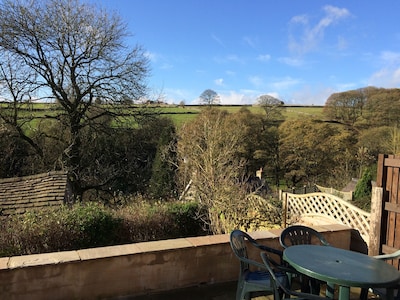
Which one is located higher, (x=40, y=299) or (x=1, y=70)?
(x=1, y=70)

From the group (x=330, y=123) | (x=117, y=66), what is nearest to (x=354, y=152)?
(x=330, y=123)

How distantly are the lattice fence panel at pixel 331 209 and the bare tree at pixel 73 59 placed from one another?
7957 mm

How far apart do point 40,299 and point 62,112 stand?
12.7 m

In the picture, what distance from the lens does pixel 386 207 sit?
394cm

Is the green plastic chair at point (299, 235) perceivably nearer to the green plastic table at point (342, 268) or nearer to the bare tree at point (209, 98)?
the green plastic table at point (342, 268)

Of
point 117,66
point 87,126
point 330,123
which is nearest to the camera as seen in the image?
point 117,66

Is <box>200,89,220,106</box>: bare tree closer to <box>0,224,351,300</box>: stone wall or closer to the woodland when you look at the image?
the woodland

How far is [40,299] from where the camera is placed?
2.81 meters

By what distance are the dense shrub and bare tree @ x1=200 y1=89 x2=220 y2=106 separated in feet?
89.9

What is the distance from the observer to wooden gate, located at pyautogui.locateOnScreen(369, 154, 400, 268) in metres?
3.86

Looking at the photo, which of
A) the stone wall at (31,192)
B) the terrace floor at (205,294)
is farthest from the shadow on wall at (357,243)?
the stone wall at (31,192)

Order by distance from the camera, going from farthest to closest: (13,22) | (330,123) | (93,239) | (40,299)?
(330,123)
(13,22)
(93,239)
(40,299)

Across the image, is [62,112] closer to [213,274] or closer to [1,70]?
[1,70]

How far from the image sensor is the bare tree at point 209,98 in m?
34.2
